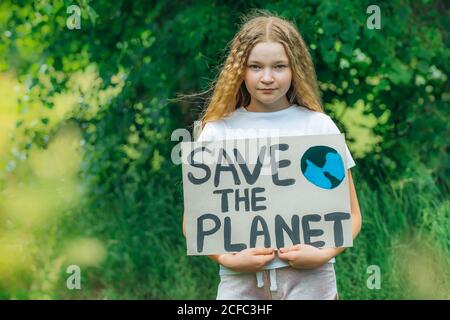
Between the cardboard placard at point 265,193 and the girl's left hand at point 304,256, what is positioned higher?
the cardboard placard at point 265,193

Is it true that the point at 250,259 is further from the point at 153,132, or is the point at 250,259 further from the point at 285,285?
the point at 153,132

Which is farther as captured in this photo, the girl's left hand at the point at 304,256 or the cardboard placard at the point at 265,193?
the cardboard placard at the point at 265,193

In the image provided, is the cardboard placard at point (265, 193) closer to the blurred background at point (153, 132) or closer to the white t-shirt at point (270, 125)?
the white t-shirt at point (270, 125)

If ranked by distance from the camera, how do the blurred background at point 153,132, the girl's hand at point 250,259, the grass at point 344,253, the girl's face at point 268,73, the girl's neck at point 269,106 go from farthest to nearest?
the blurred background at point 153,132
the grass at point 344,253
the girl's neck at point 269,106
the girl's face at point 268,73
the girl's hand at point 250,259

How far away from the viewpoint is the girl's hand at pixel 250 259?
3146 mm

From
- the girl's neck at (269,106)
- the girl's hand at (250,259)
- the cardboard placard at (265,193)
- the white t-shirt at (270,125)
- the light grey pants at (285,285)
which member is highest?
the girl's neck at (269,106)

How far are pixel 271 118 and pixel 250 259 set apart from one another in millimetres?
525

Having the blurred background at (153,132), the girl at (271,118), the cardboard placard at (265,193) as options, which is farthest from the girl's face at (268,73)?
the blurred background at (153,132)

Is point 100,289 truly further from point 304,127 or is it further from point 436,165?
point 304,127

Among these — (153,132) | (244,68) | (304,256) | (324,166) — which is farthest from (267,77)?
(153,132)

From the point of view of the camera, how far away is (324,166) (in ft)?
10.7

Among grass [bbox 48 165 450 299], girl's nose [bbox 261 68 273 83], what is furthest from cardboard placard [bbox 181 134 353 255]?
grass [bbox 48 165 450 299]

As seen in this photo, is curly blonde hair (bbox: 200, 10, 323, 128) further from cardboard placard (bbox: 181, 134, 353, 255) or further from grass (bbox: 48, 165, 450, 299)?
grass (bbox: 48, 165, 450, 299)
